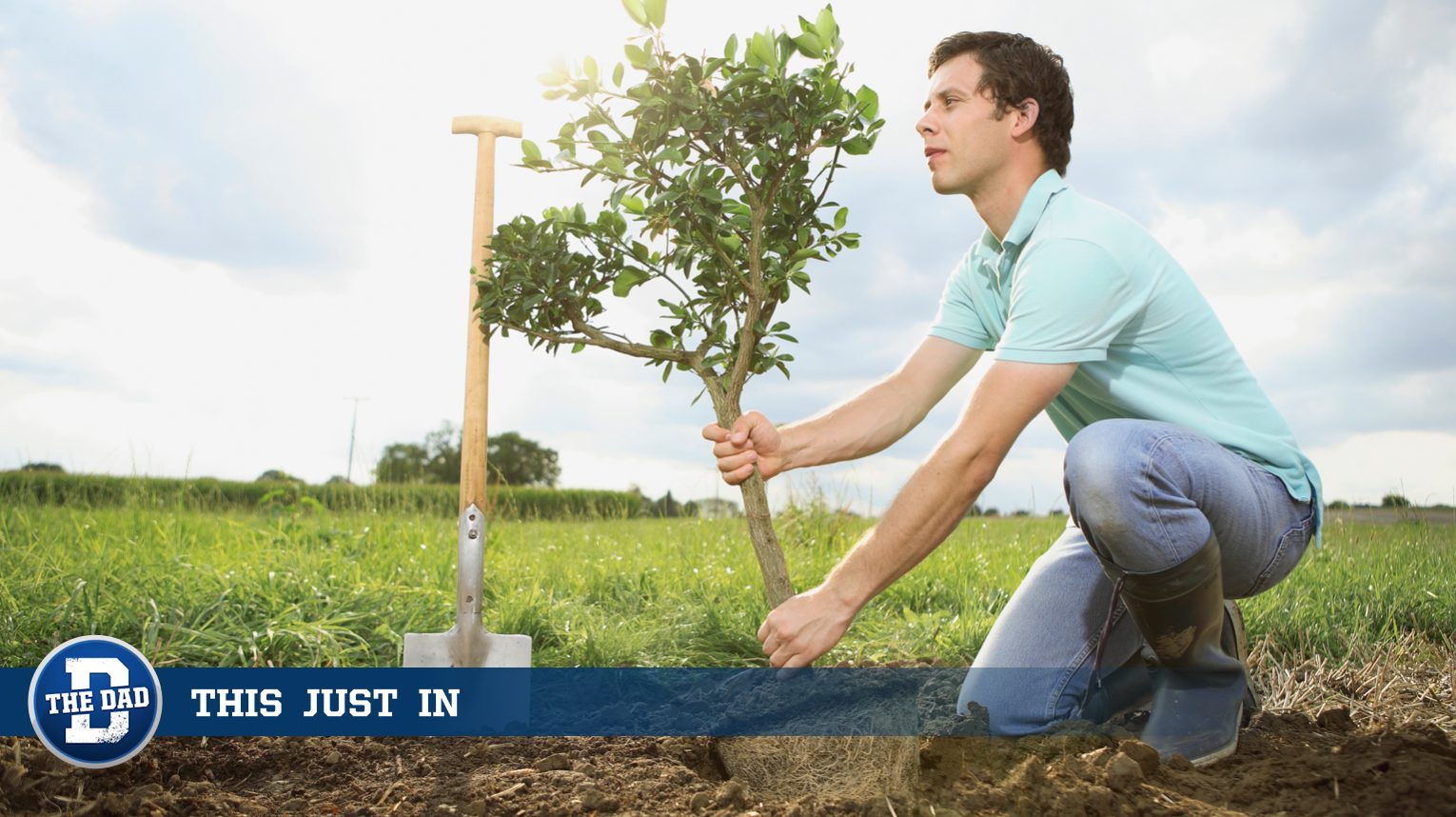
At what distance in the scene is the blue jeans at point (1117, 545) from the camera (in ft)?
6.35

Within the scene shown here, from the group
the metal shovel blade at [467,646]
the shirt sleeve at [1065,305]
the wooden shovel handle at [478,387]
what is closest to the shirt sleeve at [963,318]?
the shirt sleeve at [1065,305]

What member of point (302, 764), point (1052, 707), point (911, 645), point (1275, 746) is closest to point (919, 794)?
point (1052, 707)

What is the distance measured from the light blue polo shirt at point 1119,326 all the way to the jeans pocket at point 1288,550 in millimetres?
58

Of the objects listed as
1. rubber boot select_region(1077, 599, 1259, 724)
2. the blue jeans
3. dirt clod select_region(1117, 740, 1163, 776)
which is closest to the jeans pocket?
the blue jeans

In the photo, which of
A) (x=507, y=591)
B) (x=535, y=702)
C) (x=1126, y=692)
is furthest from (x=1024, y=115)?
(x=507, y=591)

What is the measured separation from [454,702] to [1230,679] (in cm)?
220

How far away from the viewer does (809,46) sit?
81.4 inches

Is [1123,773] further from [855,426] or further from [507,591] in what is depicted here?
[507,591]

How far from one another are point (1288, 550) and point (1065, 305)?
3.22ft

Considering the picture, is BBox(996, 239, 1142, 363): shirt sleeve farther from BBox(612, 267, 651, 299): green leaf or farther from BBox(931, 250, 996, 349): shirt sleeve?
BBox(612, 267, 651, 299): green leaf

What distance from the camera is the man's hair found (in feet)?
7.37

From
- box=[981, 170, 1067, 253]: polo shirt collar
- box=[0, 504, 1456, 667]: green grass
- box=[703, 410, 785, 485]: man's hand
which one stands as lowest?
box=[0, 504, 1456, 667]: green grass

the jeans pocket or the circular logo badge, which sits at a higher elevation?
the jeans pocket

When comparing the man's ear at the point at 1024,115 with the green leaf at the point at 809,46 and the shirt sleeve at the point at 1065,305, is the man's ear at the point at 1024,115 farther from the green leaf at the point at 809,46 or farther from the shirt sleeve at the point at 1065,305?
the green leaf at the point at 809,46
